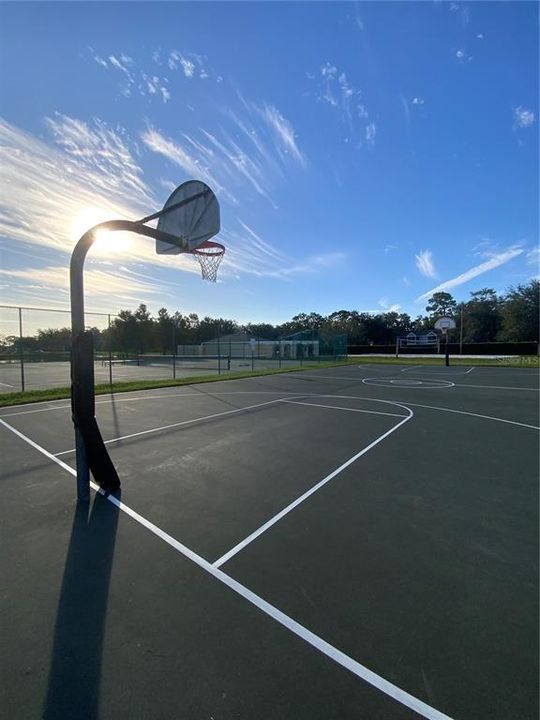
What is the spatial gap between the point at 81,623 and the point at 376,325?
8723cm

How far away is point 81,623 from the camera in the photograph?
2385mm

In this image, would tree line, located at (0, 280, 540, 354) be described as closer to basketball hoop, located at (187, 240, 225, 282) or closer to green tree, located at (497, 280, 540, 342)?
green tree, located at (497, 280, 540, 342)

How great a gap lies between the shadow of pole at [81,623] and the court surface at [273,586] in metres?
0.01

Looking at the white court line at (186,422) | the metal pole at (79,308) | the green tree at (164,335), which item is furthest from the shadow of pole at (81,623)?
the green tree at (164,335)

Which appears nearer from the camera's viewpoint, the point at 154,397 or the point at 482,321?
the point at 154,397

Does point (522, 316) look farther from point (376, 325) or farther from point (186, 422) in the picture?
point (186, 422)

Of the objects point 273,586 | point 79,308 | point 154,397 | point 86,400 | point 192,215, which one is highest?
point 192,215

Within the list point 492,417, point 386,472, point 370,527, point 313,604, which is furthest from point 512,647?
point 492,417

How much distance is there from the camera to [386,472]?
205 inches

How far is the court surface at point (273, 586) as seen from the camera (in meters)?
1.92

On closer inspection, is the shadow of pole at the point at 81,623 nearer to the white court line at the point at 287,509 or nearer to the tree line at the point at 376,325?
the white court line at the point at 287,509

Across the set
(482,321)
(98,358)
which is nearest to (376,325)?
(482,321)

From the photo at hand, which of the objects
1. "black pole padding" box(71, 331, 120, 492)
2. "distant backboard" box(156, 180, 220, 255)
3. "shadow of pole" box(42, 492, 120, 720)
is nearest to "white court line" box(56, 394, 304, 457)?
"black pole padding" box(71, 331, 120, 492)

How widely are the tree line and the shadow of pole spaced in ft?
72.0
